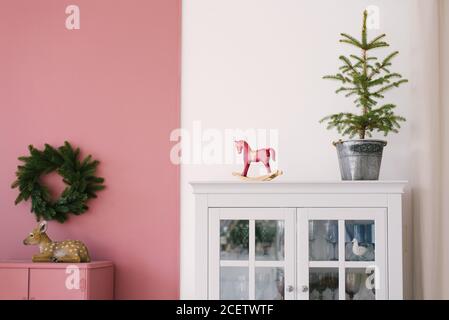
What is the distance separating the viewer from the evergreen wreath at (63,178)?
4.07 m

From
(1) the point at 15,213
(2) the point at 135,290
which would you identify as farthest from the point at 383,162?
(1) the point at 15,213

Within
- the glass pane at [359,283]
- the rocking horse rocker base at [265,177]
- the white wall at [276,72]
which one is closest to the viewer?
the glass pane at [359,283]

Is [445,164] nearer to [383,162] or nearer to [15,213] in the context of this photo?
[383,162]

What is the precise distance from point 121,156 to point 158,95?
359mm

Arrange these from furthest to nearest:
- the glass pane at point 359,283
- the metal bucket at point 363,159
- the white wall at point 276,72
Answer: the white wall at point 276,72
the metal bucket at point 363,159
the glass pane at point 359,283

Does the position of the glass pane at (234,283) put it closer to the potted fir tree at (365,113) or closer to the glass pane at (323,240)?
the glass pane at (323,240)

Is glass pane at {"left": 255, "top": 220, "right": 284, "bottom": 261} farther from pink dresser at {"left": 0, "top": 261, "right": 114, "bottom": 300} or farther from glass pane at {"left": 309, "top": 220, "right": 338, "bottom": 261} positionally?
pink dresser at {"left": 0, "top": 261, "right": 114, "bottom": 300}

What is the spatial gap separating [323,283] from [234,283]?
0.39m

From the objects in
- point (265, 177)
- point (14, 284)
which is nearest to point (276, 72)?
point (265, 177)

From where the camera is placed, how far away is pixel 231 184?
3605 mm

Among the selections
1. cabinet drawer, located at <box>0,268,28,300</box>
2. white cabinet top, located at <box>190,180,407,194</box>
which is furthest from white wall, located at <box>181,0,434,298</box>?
cabinet drawer, located at <box>0,268,28,300</box>

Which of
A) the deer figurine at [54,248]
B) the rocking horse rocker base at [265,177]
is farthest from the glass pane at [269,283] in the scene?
the deer figurine at [54,248]
